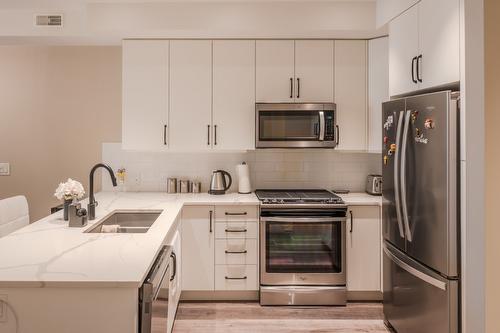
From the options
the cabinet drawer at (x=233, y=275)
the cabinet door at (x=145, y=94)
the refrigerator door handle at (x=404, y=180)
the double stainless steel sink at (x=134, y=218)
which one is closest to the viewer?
the refrigerator door handle at (x=404, y=180)

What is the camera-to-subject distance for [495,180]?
78.1 inches

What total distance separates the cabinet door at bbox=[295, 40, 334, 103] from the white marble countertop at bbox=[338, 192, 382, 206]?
0.96m

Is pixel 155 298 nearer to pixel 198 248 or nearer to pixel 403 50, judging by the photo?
pixel 198 248

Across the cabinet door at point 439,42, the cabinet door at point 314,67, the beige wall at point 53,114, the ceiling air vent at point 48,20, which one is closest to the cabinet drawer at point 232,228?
the cabinet door at point 314,67

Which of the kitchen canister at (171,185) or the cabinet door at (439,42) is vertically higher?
the cabinet door at (439,42)

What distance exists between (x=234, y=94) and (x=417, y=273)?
2071 mm

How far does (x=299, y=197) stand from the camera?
3.45m

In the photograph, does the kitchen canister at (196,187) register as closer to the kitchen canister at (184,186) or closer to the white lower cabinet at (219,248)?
the kitchen canister at (184,186)

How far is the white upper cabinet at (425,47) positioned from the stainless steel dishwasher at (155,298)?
1750mm

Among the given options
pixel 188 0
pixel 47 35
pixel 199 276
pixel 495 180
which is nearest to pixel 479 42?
pixel 495 180

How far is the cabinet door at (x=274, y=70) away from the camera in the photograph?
141 inches

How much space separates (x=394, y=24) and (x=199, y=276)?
2.47 metres

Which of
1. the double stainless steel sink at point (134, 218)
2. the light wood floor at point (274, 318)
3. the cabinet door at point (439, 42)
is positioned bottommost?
the light wood floor at point (274, 318)

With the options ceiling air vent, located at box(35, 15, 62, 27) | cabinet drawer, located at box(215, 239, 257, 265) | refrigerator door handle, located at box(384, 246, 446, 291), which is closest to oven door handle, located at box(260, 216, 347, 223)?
cabinet drawer, located at box(215, 239, 257, 265)
